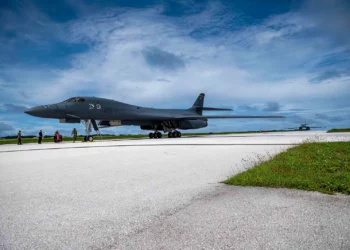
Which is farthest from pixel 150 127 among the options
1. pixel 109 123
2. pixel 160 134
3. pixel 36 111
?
pixel 36 111

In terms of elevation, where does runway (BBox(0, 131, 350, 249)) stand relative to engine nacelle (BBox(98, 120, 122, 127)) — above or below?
below

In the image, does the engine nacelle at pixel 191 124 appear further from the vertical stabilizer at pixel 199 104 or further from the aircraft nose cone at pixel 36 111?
the aircraft nose cone at pixel 36 111

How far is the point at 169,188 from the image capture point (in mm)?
4984

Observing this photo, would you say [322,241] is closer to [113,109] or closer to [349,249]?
[349,249]

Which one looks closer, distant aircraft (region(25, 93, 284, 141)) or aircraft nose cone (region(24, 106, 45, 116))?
aircraft nose cone (region(24, 106, 45, 116))

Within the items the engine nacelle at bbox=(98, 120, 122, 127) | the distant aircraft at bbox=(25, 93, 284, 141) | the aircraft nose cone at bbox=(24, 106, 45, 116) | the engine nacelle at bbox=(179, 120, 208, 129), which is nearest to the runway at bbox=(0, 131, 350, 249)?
the aircraft nose cone at bbox=(24, 106, 45, 116)

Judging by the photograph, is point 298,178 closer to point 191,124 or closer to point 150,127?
point 191,124

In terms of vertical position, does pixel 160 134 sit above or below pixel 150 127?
below

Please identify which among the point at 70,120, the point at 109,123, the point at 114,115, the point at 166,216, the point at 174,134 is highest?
the point at 114,115

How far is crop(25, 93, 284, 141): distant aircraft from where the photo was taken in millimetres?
21628

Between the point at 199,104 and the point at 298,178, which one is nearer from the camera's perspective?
the point at 298,178

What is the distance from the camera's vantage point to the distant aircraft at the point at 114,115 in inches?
852

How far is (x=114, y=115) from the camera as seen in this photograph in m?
25.4

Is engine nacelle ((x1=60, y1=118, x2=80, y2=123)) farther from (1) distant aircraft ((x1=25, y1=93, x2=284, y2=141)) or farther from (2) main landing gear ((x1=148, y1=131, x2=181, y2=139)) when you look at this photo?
(2) main landing gear ((x1=148, y1=131, x2=181, y2=139))
